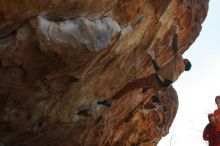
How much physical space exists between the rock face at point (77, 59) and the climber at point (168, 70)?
411 mm

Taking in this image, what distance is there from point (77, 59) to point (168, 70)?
3.29m

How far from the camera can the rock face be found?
8.34 metres

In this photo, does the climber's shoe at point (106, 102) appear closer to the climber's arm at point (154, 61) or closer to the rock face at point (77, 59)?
the rock face at point (77, 59)

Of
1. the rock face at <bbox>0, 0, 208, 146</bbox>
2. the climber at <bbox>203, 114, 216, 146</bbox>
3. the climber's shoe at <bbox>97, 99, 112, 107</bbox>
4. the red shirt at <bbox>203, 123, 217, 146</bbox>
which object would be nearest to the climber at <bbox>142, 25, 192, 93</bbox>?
the rock face at <bbox>0, 0, 208, 146</bbox>

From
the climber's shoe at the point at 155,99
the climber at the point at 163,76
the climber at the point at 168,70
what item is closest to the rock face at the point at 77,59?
the climber at the point at 163,76

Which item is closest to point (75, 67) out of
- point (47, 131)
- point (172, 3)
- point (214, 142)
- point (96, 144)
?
point (47, 131)

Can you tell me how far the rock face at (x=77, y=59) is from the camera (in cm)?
834

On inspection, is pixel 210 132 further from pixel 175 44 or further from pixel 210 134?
pixel 175 44

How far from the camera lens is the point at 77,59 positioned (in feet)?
30.1

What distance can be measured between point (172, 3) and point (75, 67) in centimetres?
359

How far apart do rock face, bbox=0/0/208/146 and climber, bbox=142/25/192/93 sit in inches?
16.2

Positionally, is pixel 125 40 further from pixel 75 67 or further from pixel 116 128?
pixel 116 128

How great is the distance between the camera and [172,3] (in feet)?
37.6

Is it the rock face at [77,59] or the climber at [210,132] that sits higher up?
the rock face at [77,59]
